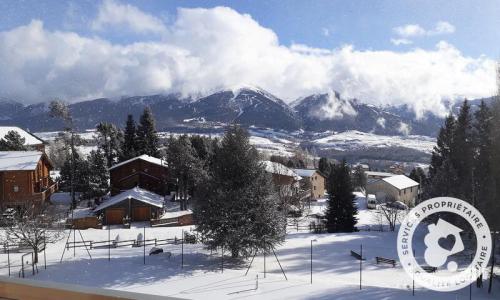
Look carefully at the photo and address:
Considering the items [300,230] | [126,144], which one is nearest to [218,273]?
[300,230]

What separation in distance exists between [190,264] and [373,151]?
315 feet

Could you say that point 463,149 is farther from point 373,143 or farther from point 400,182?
point 373,143

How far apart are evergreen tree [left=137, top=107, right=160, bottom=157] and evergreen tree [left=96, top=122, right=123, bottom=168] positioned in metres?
1.83

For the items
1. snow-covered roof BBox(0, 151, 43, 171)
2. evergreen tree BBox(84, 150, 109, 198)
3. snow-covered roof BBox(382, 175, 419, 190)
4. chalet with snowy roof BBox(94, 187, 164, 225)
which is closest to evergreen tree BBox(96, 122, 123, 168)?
evergreen tree BBox(84, 150, 109, 198)

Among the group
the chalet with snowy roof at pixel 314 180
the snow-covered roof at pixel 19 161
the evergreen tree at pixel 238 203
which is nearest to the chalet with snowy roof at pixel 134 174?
the snow-covered roof at pixel 19 161

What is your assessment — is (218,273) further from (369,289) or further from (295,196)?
(295,196)

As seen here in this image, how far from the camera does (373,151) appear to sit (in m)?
102

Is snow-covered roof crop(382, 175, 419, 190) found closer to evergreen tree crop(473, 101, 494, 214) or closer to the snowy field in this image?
the snowy field

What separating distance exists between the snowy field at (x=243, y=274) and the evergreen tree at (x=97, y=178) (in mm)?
10267

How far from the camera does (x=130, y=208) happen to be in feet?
66.5

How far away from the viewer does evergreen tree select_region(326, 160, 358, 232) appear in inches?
771

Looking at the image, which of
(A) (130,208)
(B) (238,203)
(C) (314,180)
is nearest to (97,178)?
(A) (130,208)

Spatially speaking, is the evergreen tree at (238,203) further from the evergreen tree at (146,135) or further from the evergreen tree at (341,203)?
the evergreen tree at (146,135)

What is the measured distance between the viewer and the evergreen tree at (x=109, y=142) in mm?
30955
